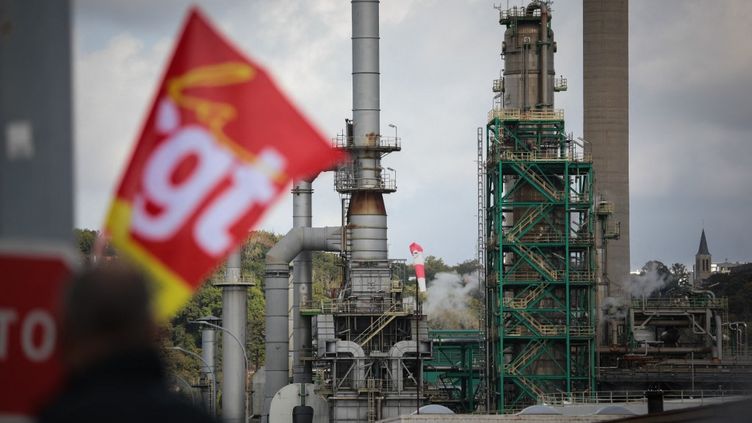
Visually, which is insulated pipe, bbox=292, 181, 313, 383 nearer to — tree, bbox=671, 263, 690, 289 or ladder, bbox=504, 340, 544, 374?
ladder, bbox=504, 340, 544, 374

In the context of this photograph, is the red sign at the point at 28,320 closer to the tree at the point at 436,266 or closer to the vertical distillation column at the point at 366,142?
the vertical distillation column at the point at 366,142

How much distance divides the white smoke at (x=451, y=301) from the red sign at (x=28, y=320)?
11630 centimetres

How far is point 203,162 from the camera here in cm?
680

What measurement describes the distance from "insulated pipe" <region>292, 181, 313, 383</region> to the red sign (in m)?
70.1

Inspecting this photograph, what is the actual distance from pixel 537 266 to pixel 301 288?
488 inches

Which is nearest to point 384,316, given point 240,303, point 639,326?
point 240,303

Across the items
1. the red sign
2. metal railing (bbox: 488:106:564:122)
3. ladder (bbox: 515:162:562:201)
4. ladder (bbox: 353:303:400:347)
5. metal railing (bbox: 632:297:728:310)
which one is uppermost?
metal railing (bbox: 488:106:564:122)

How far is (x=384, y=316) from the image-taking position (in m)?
72.7

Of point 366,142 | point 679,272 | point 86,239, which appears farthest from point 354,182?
point 679,272

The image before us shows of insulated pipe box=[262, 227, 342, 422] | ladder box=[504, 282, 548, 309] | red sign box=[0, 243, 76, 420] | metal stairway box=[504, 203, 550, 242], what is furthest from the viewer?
ladder box=[504, 282, 548, 309]

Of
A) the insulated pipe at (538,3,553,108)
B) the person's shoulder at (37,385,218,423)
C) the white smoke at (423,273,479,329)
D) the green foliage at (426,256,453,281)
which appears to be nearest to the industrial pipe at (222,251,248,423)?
the insulated pipe at (538,3,553,108)

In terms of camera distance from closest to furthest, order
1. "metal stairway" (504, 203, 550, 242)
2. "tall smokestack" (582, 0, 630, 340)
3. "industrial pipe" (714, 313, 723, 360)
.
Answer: "metal stairway" (504, 203, 550, 242), "industrial pipe" (714, 313, 723, 360), "tall smokestack" (582, 0, 630, 340)

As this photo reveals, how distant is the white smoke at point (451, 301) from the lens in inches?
5094

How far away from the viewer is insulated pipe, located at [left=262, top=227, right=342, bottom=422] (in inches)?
2970
